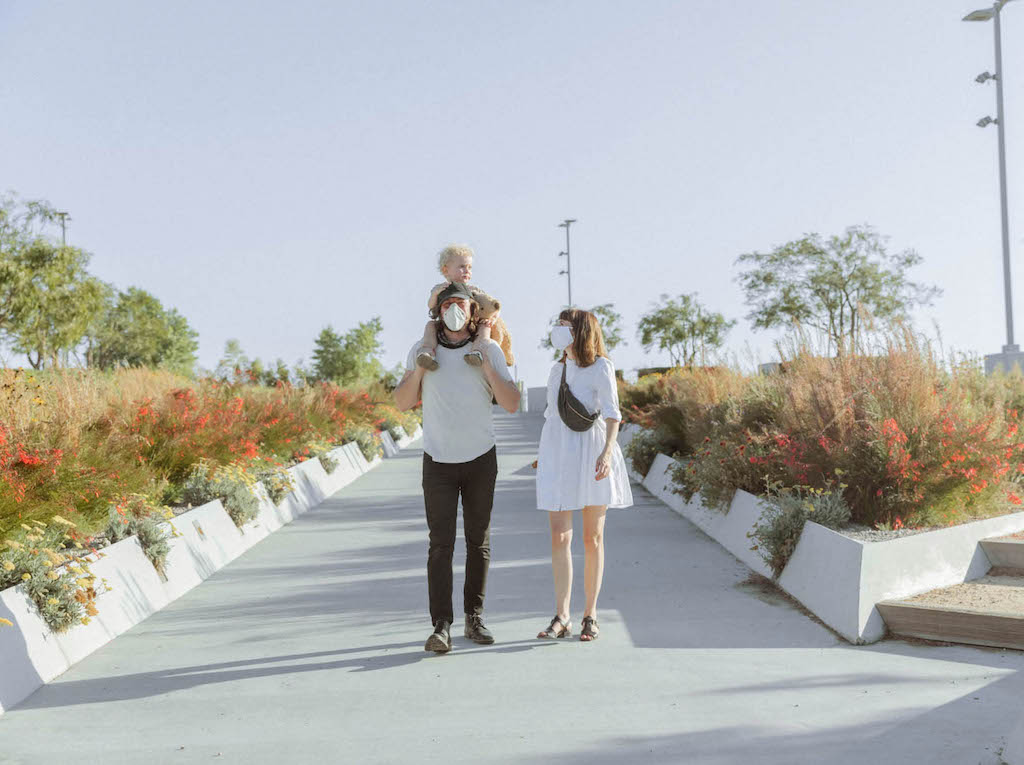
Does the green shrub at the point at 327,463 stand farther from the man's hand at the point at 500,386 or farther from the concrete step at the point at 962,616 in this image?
the concrete step at the point at 962,616

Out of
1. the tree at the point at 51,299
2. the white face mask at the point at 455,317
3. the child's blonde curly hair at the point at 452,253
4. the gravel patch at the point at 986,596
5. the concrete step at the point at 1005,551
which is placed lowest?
the gravel patch at the point at 986,596

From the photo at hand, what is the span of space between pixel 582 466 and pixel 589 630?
3.13ft

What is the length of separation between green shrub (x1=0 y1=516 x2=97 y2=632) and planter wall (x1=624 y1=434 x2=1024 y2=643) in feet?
14.1

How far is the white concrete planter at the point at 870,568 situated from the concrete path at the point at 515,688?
0.53 ft

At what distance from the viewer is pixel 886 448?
709cm

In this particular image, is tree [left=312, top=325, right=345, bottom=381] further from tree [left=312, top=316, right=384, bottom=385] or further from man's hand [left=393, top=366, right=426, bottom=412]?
man's hand [left=393, top=366, right=426, bottom=412]

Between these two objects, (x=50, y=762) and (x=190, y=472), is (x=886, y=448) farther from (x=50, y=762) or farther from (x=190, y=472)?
(x=190, y=472)

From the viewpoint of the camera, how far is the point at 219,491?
30.8 ft

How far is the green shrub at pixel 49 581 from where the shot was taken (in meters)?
5.30

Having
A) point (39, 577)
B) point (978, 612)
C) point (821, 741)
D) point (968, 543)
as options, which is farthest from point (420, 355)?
point (968, 543)

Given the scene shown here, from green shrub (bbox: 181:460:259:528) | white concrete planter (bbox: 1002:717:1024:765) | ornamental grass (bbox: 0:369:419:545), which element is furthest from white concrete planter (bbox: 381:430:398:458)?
white concrete planter (bbox: 1002:717:1024:765)

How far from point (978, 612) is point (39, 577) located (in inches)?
201

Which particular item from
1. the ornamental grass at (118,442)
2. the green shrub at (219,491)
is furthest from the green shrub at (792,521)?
the green shrub at (219,491)

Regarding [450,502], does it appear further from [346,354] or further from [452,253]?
[346,354]
